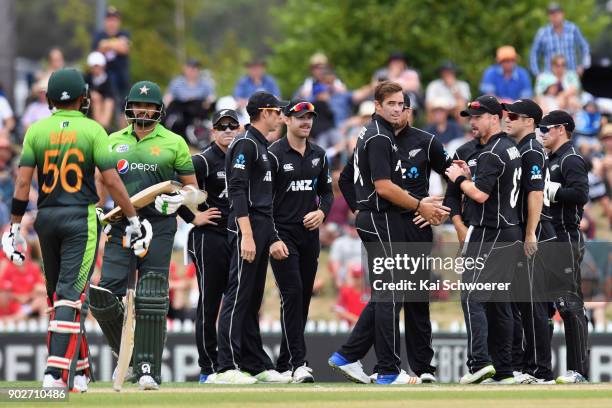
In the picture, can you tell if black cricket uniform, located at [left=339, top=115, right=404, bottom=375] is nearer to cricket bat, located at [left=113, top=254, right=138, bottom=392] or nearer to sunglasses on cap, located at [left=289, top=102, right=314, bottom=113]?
sunglasses on cap, located at [left=289, top=102, right=314, bottom=113]

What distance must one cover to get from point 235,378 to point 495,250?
2.51m

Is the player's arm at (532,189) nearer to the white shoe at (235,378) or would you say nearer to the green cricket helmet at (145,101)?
the white shoe at (235,378)

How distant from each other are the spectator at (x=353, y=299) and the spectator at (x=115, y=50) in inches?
262

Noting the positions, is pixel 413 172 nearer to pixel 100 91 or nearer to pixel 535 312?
pixel 535 312

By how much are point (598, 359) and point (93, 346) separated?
6400mm

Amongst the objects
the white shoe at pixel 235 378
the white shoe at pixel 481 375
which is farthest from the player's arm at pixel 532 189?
the white shoe at pixel 235 378

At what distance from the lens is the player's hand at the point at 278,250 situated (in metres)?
12.6

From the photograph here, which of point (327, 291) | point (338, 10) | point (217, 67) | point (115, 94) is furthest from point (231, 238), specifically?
point (217, 67)

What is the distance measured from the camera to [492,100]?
40.2 feet

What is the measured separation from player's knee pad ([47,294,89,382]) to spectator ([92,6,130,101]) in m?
12.6

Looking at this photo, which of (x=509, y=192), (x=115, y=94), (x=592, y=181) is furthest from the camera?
(x=115, y=94)

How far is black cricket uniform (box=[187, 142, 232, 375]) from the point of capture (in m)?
13.2

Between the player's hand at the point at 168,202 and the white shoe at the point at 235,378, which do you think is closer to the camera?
the player's hand at the point at 168,202

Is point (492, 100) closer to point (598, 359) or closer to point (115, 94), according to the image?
point (598, 359)
